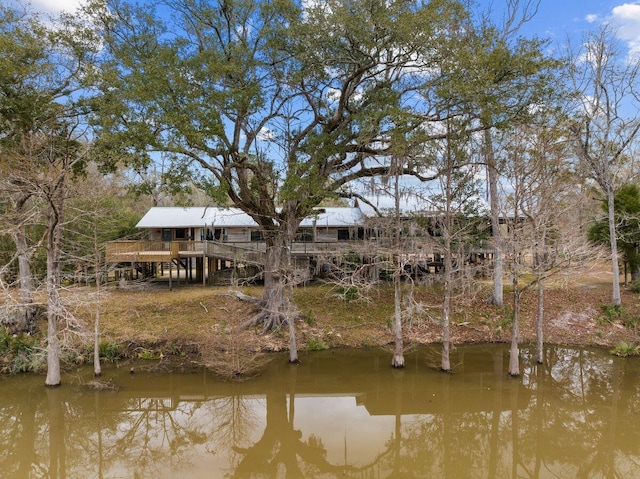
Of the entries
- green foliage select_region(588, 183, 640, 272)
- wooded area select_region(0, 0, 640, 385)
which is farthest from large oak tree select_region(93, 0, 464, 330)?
green foliage select_region(588, 183, 640, 272)

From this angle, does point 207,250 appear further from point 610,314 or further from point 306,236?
point 610,314

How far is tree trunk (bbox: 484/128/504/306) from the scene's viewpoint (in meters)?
13.3

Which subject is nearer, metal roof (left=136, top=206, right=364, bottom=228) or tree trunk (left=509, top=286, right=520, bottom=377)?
tree trunk (left=509, top=286, right=520, bottom=377)

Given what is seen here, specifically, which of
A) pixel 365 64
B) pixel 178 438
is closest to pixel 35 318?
pixel 178 438

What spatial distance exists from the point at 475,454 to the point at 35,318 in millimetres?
16798

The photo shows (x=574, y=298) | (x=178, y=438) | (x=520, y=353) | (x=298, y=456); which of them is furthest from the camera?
(x=574, y=298)

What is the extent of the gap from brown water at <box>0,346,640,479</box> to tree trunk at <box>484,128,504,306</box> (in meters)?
4.13

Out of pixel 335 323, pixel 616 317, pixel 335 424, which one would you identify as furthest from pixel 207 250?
pixel 616 317

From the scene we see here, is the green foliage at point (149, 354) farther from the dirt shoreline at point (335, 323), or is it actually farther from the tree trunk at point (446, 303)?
the tree trunk at point (446, 303)

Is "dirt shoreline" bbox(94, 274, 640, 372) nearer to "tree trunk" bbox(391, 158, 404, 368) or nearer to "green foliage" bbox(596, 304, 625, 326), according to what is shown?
"green foliage" bbox(596, 304, 625, 326)

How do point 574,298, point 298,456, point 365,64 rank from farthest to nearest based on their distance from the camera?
point 574,298, point 365,64, point 298,456

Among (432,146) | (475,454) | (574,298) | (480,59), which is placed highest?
(480,59)

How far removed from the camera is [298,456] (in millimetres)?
8828

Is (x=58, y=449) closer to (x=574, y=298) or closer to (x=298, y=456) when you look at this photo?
(x=298, y=456)
